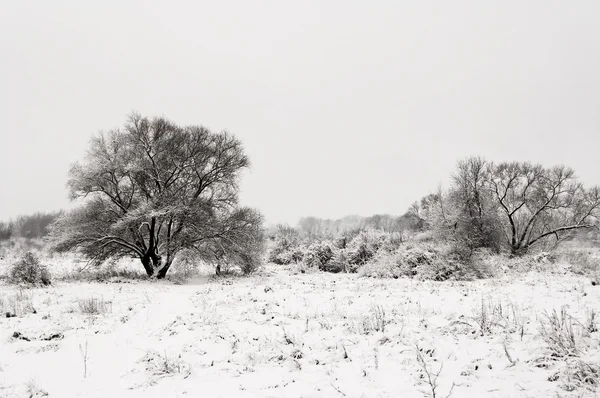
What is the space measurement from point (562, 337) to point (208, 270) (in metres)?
25.0

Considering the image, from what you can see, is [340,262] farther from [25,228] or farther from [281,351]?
[25,228]

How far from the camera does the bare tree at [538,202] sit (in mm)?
27484

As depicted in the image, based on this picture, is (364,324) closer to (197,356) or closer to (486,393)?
(486,393)

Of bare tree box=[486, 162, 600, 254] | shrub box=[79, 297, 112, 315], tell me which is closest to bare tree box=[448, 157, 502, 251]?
bare tree box=[486, 162, 600, 254]

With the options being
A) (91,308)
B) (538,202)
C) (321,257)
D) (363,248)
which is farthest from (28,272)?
(538,202)

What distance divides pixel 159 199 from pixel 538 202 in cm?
3168

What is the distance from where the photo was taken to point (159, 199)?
64.2 ft

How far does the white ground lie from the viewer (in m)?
4.79

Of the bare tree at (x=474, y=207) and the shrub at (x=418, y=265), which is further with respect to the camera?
the bare tree at (x=474, y=207)

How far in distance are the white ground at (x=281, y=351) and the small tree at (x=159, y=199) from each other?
32.1ft

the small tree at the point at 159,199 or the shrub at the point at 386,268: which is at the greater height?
the small tree at the point at 159,199

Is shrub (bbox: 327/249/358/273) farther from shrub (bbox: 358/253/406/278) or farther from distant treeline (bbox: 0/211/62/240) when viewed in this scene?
distant treeline (bbox: 0/211/62/240)

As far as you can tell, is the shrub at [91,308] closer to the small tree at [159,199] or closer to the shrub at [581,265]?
the small tree at [159,199]

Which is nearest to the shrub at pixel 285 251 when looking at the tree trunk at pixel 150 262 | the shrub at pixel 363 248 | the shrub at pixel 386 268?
the shrub at pixel 363 248
